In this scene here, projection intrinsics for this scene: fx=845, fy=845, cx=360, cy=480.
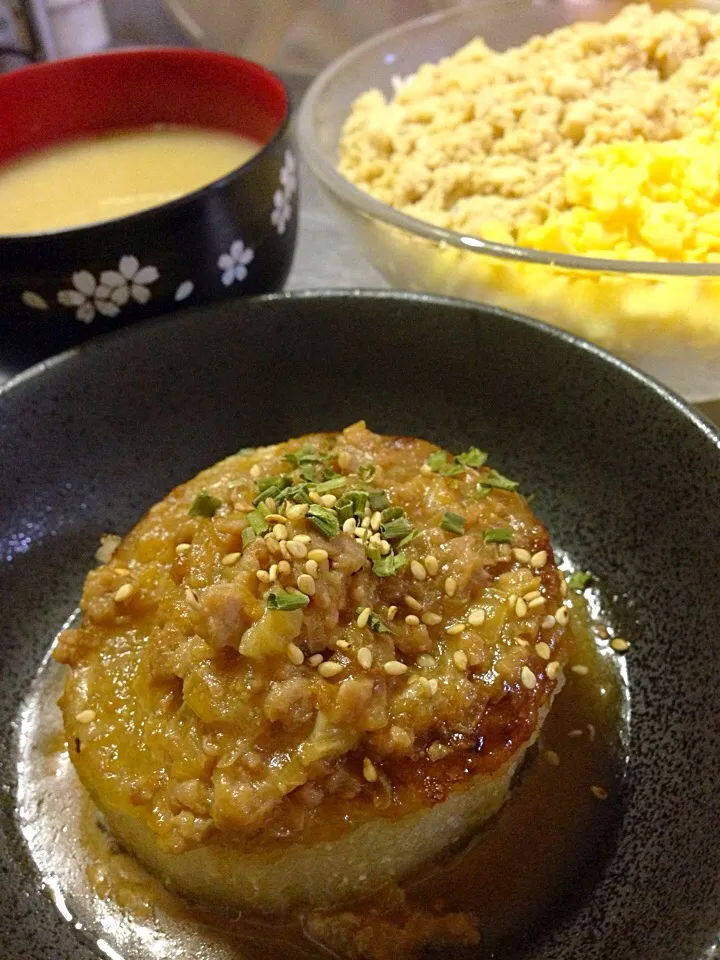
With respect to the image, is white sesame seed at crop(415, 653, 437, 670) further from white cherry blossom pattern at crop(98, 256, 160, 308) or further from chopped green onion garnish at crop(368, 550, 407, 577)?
white cherry blossom pattern at crop(98, 256, 160, 308)

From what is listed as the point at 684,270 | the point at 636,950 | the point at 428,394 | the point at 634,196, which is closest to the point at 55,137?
the point at 428,394

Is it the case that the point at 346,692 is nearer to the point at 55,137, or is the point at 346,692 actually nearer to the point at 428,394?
the point at 428,394

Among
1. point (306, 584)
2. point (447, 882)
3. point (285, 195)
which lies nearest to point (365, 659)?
point (306, 584)

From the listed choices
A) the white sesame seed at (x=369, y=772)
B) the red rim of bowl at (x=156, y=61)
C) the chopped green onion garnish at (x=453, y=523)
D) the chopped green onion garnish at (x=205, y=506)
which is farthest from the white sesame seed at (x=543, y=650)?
the red rim of bowl at (x=156, y=61)

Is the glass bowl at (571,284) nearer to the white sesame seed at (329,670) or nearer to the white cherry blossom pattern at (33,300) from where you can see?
the white cherry blossom pattern at (33,300)

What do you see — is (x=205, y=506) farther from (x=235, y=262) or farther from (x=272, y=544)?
(x=235, y=262)

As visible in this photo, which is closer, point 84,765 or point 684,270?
point 84,765
